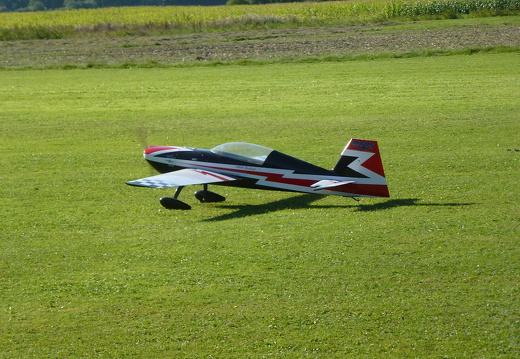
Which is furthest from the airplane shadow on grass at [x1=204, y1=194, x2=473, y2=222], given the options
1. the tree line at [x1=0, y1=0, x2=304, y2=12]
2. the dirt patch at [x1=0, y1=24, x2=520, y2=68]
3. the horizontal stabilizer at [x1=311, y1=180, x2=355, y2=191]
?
the tree line at [x1=0, y1=0, x2=304, y2=12]

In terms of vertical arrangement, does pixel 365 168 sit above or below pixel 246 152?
below

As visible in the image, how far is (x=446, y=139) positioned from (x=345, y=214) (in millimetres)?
8527

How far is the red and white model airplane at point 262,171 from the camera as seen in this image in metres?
14.9

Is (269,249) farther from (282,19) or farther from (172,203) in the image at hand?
(282,19)

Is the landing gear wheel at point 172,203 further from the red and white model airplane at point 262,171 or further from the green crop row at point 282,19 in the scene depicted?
the green crop row at point 282,19

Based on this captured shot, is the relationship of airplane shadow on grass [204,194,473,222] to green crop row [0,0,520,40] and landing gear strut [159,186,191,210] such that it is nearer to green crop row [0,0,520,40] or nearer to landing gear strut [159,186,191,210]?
landing gear strut [159,186,191,210]

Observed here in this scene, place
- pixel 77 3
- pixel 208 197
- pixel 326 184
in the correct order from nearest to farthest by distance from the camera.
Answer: pixel 326 184 → pixel 208 197 → pixel 77 3

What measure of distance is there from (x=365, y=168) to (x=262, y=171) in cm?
231

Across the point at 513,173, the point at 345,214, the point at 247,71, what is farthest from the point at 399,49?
the point at 345,214

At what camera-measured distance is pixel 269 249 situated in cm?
1249

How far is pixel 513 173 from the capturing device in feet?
57.3

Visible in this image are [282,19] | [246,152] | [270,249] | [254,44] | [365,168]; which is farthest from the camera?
[282,19]

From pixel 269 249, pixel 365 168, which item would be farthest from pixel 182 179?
pixel 269 249

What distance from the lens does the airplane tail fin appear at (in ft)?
48.5
